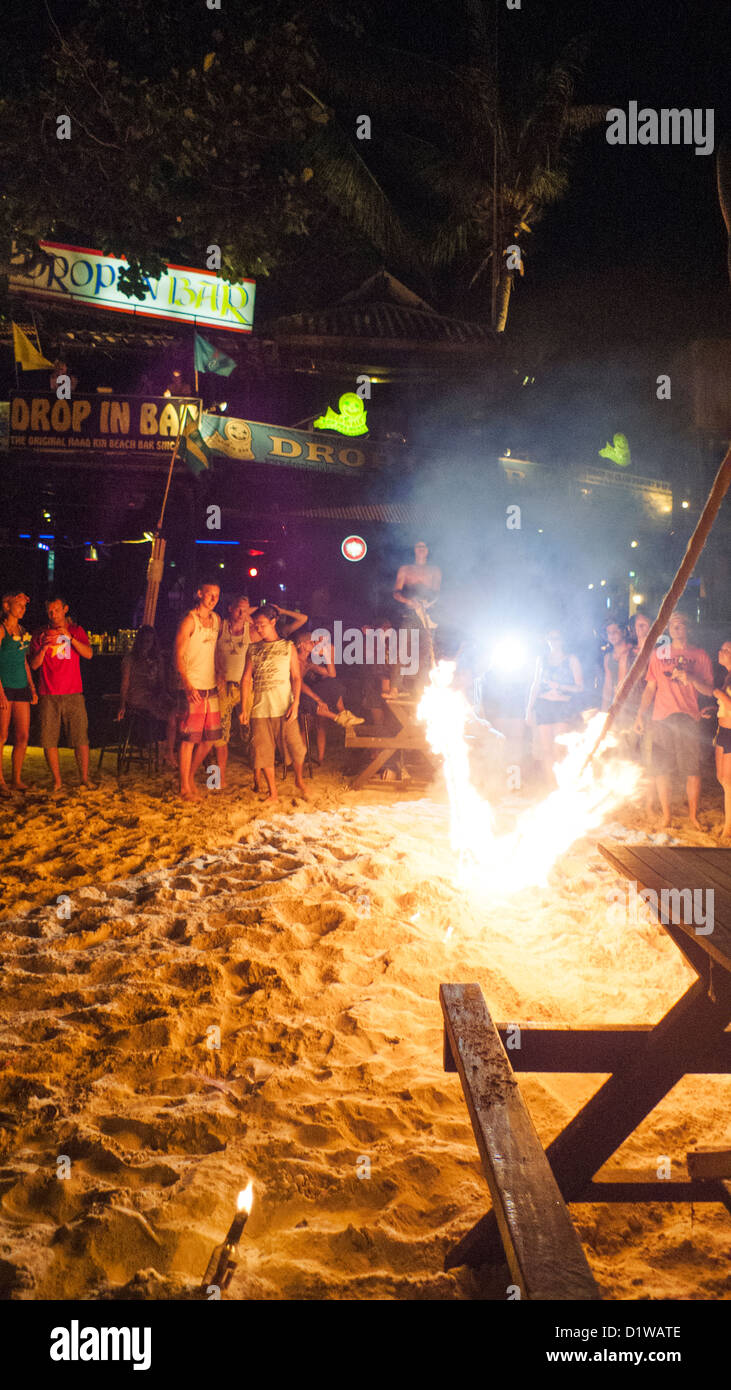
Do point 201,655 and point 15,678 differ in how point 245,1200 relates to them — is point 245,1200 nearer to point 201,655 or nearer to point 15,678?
point 201,655

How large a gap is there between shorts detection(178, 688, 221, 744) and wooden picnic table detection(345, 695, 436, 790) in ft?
5.53

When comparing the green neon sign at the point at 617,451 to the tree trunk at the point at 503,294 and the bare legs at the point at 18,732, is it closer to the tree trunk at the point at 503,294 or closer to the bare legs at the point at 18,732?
the tree trunk at the point at 503,294

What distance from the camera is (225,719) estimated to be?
1005 cm

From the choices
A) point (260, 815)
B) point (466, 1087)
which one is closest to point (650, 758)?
point (260, 815)

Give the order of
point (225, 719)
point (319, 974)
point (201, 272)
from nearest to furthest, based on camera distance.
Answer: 1. point (319, 974)
2. point (225, 719)
3. point (201, 272)

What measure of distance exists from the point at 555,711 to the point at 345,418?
925 centimetres

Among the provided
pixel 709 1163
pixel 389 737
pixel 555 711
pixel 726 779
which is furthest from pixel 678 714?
pixel 709 1163

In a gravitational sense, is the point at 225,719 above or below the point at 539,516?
below

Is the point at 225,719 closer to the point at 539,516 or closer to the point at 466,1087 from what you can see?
the point at 466,1087

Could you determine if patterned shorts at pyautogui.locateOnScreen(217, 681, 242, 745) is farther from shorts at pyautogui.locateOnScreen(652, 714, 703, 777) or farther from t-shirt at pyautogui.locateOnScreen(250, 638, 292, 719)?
shorts at pyautogui.locateOnScreen(652, 714, 703, 777)

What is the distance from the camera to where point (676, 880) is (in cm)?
258

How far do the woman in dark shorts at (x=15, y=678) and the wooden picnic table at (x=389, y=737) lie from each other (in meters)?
3.90

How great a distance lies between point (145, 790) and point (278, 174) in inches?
269
